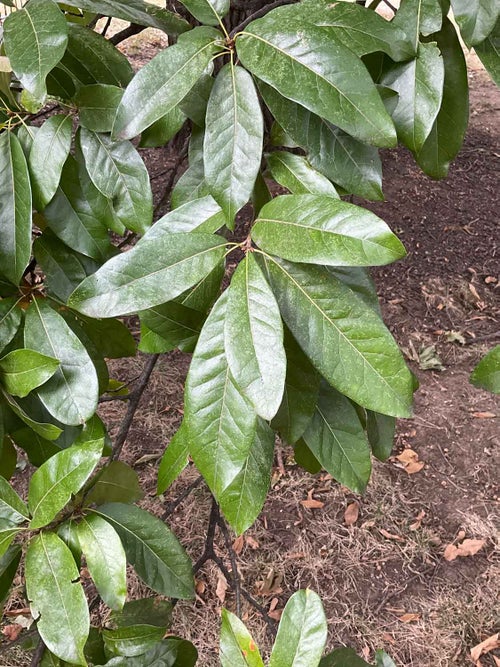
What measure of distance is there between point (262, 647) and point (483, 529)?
2.82ft

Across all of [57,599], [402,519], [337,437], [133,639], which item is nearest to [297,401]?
[337,437]

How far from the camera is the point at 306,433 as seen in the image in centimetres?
79

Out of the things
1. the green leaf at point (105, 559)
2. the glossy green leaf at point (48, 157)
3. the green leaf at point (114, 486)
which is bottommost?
the green leaf at point (114, 486)

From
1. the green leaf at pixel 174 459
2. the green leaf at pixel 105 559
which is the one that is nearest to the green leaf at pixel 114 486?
the green leaf at pixel 174 459

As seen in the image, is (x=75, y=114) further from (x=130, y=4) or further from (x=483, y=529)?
(x=483, y=529)

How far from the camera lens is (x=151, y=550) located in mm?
868

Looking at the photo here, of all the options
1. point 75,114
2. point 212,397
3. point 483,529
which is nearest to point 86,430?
point 212,397

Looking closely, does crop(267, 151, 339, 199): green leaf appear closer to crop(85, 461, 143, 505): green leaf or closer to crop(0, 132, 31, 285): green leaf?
crop(0, 132, 31, 285): green leaf

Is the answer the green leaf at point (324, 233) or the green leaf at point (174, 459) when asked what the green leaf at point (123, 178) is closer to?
the green leaf at point (324, 233)

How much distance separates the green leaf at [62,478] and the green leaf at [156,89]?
0.33m

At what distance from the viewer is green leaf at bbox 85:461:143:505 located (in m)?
1.01

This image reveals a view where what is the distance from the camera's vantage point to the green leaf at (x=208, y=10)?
705mm

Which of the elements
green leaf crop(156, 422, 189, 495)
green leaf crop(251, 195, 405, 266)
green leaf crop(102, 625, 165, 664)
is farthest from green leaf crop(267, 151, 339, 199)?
green leaf crop(102, 625, 165, 664)

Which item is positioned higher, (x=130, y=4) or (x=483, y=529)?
(x=130, y=4)
